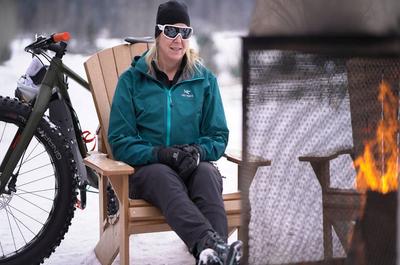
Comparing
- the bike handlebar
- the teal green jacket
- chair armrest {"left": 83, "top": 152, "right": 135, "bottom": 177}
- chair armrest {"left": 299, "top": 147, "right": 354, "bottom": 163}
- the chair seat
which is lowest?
the chair seat

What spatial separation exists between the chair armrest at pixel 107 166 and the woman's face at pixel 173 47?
1.62 ft

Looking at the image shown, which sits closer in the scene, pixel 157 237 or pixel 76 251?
pixel 76 251

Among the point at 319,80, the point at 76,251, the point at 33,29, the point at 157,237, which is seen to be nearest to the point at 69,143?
the point at 76,251

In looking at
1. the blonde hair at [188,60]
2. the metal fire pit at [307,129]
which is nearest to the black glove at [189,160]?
the blonde hair at [188,60]

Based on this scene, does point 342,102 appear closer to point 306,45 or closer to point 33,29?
point 306,45

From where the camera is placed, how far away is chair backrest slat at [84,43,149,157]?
11.0 ft

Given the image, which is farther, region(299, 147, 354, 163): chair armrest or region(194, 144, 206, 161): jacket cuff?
region(194, 144, 206, 161): jacket cuff

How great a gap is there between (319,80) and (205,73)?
1.09 m

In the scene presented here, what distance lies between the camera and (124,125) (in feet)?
10.0

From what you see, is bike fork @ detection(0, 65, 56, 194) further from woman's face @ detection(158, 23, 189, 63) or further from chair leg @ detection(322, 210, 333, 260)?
chair leg @ detection(322, 210, 333, 260)

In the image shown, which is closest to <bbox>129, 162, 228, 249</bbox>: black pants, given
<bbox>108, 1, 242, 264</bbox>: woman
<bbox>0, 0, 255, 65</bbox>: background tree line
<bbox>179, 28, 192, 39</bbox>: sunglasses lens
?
<bbox>108, 1, 242, 264</bbox>: woman

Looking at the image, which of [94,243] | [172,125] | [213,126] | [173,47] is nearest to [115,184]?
[172,125]

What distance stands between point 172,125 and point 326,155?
38.7 inches

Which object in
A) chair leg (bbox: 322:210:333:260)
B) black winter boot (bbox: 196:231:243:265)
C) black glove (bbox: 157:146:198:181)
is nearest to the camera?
chair leg (bbox: 322:210:333:260)
